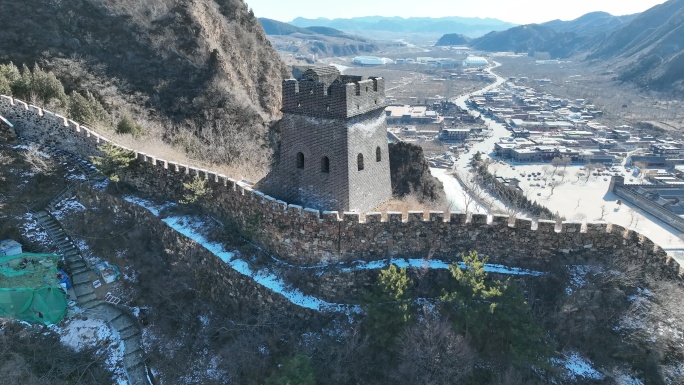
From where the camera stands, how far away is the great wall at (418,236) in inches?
523

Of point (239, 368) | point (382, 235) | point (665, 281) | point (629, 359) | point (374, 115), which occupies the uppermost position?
point (374, 115)

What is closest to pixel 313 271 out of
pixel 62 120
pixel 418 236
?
pixel 418 236

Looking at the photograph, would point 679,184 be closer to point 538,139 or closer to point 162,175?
point 538,139

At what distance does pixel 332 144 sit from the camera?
15.4m

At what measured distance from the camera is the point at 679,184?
56094 mm

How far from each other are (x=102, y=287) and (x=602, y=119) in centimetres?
11522

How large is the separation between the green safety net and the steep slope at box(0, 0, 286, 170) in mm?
11875

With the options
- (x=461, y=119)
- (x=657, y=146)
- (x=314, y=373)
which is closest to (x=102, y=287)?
(x=314, y=373)

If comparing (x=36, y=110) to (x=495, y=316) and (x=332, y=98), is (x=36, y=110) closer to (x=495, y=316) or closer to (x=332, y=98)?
(x=332, y=98)

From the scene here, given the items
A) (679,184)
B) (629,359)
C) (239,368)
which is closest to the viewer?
(629,359)

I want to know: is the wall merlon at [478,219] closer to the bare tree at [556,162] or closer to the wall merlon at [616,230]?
the wall merlon at [616,230]

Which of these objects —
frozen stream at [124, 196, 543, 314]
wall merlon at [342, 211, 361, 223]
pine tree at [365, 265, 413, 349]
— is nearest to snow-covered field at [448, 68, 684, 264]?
frozen stream at [124, 196, 543, 314]

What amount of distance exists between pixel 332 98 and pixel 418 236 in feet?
18.2

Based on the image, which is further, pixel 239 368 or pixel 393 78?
pixel 393 78
